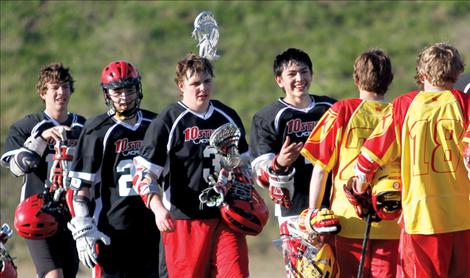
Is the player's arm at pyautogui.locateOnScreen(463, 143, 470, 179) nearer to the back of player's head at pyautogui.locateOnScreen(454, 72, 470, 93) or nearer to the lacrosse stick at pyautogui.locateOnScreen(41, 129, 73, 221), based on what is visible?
the back of player's head at pyautogui.locateOnScreen(454, 72, 470, 93)

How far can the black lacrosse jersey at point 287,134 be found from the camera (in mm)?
9016

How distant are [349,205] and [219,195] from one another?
1016mm

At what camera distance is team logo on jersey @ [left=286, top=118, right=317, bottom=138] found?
9086mm

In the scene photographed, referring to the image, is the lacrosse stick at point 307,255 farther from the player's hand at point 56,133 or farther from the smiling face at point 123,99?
the player's hand at point 56,133

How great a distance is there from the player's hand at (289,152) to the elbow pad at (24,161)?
8.90 ft

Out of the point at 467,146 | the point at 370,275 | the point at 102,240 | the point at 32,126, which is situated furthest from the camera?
the point at 32,126

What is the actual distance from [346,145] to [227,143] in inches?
40.1

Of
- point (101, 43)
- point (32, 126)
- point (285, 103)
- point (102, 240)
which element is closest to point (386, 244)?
point (285, 103)

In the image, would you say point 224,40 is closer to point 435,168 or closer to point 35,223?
point 35,223

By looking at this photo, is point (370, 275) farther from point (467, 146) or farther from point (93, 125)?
point (93, 125)

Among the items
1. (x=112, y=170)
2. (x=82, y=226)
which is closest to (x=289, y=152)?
(x=112, y=170)

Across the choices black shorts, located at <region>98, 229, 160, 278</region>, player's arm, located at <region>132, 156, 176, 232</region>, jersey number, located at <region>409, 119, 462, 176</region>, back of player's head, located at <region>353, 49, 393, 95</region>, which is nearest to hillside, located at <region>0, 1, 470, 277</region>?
black shorts, located at <region>98, 229, 160, 278</region>

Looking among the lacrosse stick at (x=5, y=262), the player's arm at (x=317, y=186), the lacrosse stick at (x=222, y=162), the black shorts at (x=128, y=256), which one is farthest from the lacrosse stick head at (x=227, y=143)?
the lacrosse stick at (x=5, y=262)

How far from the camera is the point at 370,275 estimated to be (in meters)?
8.23
